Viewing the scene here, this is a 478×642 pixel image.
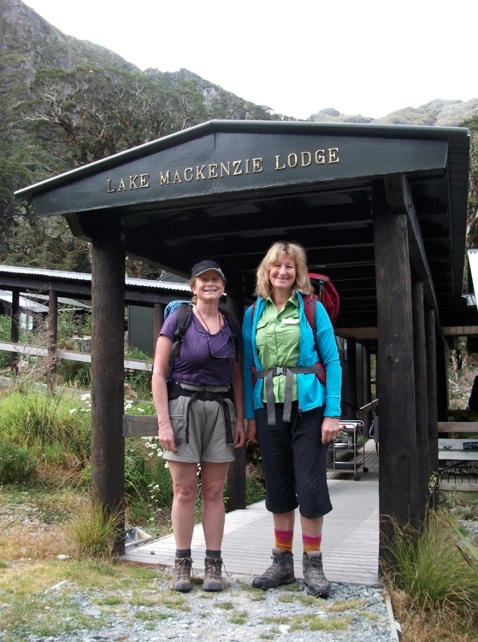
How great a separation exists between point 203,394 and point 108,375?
1053 mm

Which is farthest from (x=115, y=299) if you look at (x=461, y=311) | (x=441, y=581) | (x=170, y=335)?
(x=461, y=311)

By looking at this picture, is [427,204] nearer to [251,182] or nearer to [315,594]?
[251,182]

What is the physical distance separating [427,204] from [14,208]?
37.0 m

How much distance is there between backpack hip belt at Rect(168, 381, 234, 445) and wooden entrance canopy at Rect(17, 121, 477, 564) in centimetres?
91

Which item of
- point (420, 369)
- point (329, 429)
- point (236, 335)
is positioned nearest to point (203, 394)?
point (236, 335)

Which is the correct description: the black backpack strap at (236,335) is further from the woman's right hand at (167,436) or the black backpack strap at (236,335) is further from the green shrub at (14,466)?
the green shrub at (14,466)

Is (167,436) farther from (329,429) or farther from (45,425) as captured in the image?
(45,425)

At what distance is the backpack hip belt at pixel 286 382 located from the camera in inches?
146

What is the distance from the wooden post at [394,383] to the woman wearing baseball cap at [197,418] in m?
0.90

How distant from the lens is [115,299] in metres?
4.79

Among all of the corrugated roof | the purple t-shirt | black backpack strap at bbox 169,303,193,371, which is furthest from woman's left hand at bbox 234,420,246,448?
the corrugated roof

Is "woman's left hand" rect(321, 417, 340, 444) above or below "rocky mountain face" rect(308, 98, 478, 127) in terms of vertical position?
below

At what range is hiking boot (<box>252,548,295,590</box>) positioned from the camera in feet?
12.5

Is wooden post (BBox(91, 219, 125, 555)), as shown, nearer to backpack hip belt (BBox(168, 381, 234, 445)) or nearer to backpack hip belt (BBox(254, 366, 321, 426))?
backpack hip belt (BBox(168, 381, 234, 445))
